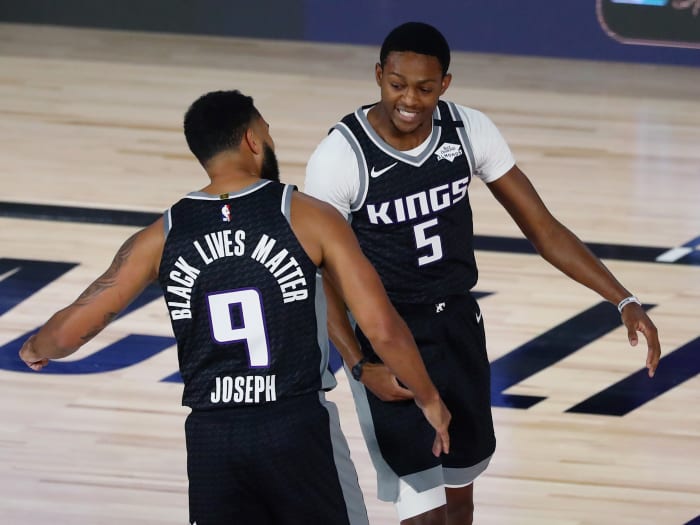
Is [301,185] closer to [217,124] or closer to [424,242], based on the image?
[424,242]

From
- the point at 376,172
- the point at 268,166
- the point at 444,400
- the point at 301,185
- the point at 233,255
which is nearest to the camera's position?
the point at 233,255

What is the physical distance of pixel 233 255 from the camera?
264 centimetres

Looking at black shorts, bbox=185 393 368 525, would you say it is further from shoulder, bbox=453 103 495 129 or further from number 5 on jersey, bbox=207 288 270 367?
shoulder, bbox=453 103 495 129

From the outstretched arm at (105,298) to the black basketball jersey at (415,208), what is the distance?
2.16 ft

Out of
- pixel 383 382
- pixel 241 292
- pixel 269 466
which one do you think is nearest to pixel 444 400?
pixel 383 382

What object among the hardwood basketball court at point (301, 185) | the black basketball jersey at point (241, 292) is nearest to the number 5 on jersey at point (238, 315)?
the black basketball jersey at point (241, 292)

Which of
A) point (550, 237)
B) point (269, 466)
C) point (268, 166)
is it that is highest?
point (268, 166)

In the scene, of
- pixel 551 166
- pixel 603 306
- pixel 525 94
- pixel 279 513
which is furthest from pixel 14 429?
pixel 525 94

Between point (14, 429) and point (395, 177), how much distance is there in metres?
1.98

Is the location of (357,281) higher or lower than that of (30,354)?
higher

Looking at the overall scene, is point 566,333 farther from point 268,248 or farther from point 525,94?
point 525,94

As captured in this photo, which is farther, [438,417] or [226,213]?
[438,417]

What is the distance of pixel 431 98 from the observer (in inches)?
123

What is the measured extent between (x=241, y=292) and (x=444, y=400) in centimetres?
83
